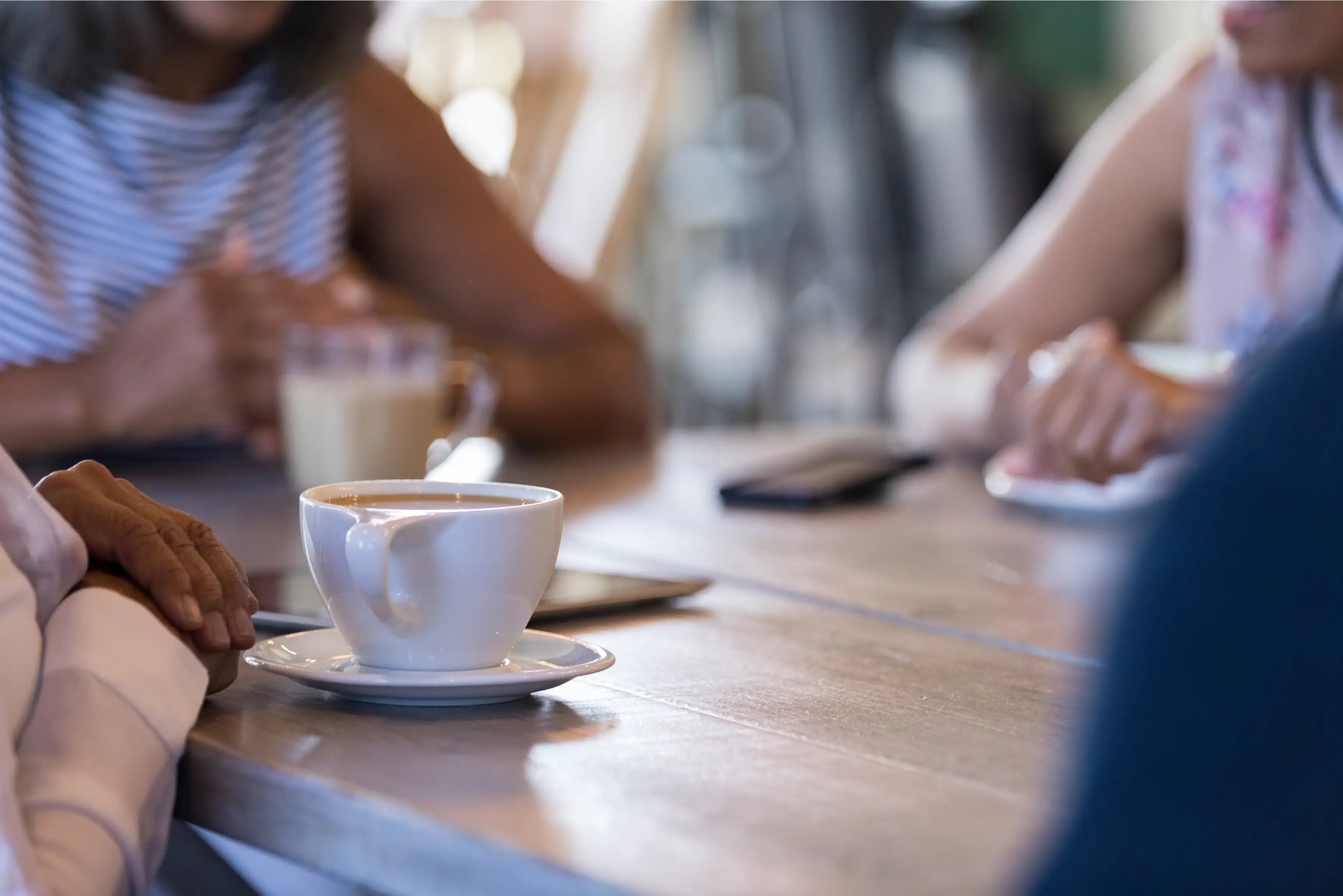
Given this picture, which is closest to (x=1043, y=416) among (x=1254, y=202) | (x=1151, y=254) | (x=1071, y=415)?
(x=1071, y=415)

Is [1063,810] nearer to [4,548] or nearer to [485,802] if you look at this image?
[485,802]

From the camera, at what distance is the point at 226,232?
50.7 inches

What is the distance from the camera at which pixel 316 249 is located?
1.37 m

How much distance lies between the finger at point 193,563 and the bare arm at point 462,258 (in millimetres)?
876

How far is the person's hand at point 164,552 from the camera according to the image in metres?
0.45

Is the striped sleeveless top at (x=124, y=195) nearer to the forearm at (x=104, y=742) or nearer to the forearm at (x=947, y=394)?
the forearm at (x=947, y=394)

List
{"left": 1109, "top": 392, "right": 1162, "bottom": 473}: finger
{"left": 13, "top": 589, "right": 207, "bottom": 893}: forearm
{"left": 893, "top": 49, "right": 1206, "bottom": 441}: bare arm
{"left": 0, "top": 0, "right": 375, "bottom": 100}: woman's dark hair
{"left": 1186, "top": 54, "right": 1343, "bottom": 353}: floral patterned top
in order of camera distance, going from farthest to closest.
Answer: {"left": 893, "top": 49, "right": 1206, "bottom": 441}: bare arm
{"left": 1186, "top": 54, "right": 1343, "bottom": 353}: floral patterned top
{"left": 0, "top": 0, "right": 375, "bottom": 100}: woman's dark hair
{"left": 1109, "top": 392, "right": 1162, "bottom": 473}: finger
{"left": 13, "top": 589, "right": 207, "bottom": 893}: forearm

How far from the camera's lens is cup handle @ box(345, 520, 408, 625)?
40cm

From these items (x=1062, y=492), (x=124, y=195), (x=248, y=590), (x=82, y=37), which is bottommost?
(x=1062, y=492)

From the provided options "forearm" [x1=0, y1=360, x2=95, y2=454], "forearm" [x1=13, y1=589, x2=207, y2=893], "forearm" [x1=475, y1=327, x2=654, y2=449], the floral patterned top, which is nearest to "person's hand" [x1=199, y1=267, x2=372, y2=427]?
"forearm" [x1=0, y1=360, x2=95, y2=454]

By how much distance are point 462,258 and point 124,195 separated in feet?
1.21

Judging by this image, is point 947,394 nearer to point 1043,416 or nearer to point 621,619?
point 1043,416

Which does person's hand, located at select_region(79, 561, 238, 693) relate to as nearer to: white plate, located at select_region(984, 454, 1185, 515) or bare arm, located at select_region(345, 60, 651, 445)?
white plate, located at select_region(984, 454, 1185, 515)

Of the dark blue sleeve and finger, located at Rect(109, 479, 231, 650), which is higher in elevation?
the dark blue sleeve
